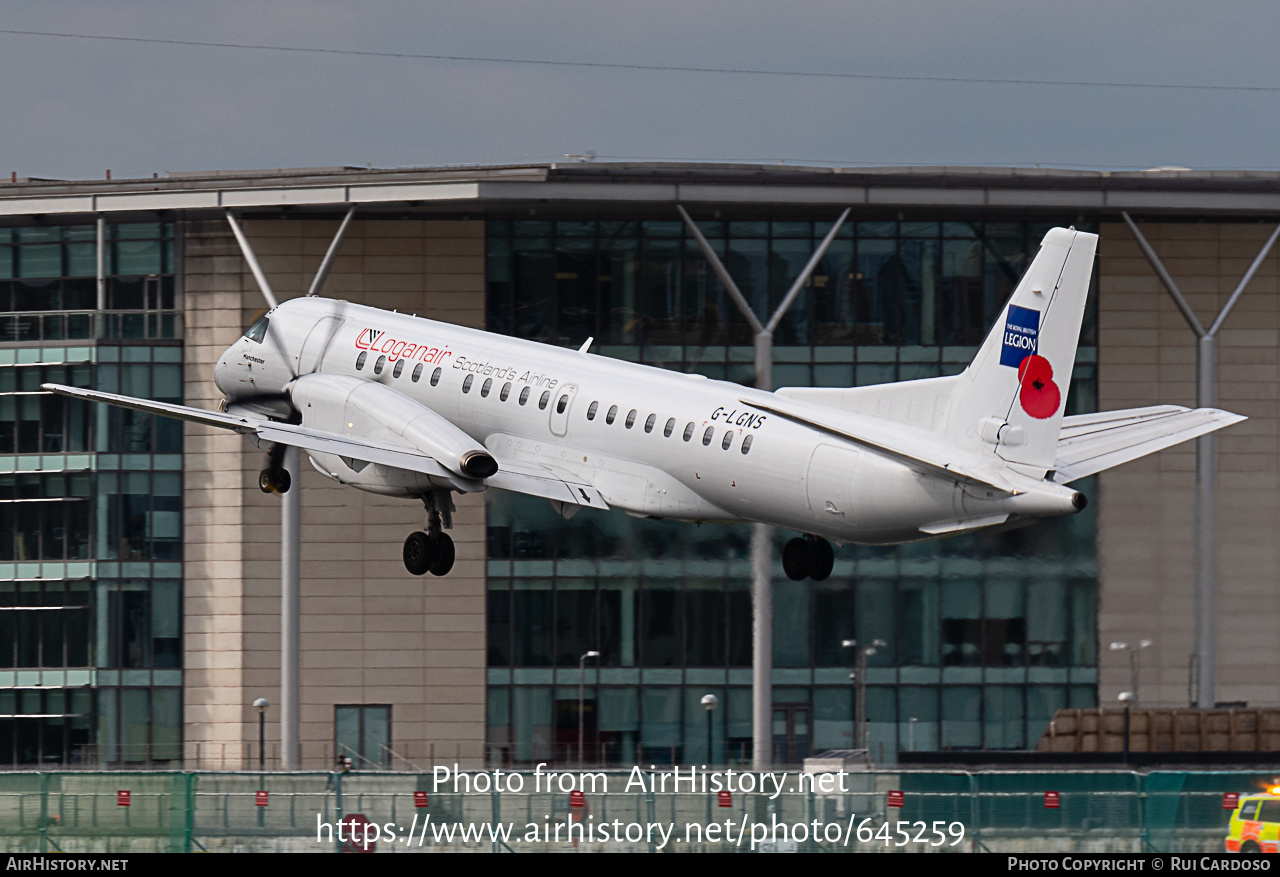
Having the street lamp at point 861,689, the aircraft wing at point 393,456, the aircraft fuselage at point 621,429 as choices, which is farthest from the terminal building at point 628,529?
the aircraft wing at point 393,456

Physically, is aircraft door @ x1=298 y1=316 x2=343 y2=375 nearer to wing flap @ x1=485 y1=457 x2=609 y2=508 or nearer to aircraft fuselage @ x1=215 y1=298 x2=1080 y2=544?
aircraft fuselage @ x1=215 y1=298 x2=1080 y2=544

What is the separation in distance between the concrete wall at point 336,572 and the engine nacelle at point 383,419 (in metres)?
31.2

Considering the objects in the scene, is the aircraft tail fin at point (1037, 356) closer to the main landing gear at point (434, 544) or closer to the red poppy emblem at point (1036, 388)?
the red poppy emblem at point (1036, 388)

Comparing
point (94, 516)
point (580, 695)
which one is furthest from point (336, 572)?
point (580, 695)

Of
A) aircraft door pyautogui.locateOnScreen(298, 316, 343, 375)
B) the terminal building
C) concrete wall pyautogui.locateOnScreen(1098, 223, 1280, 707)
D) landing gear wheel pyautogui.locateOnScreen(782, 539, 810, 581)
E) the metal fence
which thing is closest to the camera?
the metal fence

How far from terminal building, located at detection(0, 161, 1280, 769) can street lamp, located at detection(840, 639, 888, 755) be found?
0.45m

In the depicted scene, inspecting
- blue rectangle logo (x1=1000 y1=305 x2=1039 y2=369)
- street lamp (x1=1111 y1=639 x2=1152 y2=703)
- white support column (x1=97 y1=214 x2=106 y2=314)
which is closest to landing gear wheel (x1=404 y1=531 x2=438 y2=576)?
blue rectangle logo (x1=1000 y1=305 x2=1039 y2=369)

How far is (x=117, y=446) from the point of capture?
80.9 metres

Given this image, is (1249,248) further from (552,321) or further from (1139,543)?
(552,321)

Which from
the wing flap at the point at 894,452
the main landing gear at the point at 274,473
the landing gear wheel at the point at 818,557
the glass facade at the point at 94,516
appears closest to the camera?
the wing flap at the point at 894,452

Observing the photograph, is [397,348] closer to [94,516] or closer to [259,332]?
[259,332]

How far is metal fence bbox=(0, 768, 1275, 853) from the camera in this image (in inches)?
1462

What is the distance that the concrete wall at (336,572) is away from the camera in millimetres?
79312
